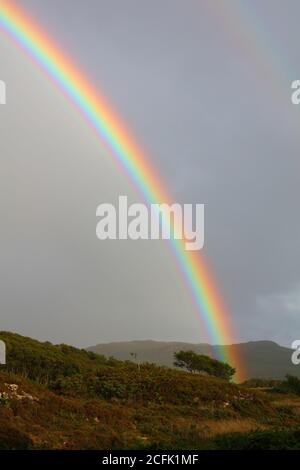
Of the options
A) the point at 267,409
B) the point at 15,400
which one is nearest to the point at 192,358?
the point at 267,409

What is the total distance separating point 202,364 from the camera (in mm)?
78625

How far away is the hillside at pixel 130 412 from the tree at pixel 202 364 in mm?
35743

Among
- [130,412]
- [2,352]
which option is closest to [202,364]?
[2,352]

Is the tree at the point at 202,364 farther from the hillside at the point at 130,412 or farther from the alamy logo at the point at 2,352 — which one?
the alamy logo at the point at 2,352

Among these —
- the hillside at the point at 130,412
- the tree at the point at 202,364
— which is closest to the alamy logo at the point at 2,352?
the hillside at the point at 130,412

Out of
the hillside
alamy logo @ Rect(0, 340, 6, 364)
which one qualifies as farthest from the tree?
alamy logo @ Rect(0, 340, 6, 364)

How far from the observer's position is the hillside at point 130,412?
607 inches

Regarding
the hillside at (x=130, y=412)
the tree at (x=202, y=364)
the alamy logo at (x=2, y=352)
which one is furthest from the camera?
the tree at (x=202, y=364)

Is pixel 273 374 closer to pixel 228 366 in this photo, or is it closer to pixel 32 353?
pixel 228 366

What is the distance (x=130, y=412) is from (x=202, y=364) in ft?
185

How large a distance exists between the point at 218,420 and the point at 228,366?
180 feet

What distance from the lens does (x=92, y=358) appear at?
5388cm

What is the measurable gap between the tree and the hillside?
35.7m
